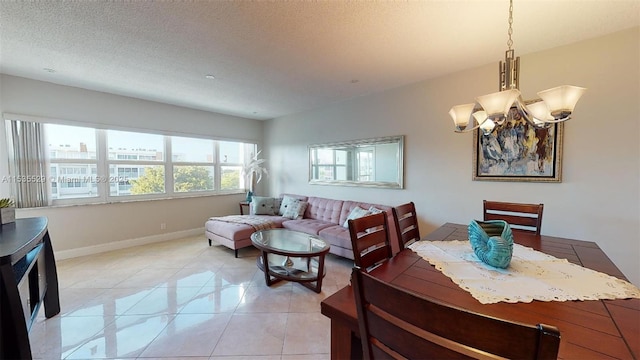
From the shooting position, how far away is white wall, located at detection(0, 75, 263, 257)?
3240 mm

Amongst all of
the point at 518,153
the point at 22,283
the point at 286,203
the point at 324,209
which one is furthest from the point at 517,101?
the point at 286,203

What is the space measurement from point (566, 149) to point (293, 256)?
2.86 m

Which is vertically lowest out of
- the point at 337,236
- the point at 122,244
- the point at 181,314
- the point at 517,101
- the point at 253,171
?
the point at 181,314

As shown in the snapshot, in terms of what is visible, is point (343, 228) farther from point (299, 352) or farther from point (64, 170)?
point (64, 170)

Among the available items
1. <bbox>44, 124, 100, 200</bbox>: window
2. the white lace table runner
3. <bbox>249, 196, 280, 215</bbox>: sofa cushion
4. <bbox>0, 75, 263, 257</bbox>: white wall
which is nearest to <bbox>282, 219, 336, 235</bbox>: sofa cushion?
<bbox>249, 196, 280, 215</bbox>: sofa cushion

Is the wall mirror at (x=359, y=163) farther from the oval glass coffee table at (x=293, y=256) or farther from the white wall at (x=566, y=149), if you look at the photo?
the oval glass coffee table at (x=293, y=256)

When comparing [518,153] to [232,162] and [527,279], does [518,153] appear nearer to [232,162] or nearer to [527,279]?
[527,279]

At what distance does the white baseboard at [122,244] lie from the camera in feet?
11.5

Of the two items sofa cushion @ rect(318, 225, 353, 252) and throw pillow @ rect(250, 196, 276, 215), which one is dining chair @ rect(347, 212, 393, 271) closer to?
sofa cushion @ rect(318, 225, 353, 252)

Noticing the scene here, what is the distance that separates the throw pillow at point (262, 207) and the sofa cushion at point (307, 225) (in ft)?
2.16

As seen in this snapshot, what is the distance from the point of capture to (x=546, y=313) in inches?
35.8

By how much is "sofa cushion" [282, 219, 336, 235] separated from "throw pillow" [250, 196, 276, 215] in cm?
66

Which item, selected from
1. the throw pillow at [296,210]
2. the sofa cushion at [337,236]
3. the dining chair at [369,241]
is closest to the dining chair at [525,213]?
the dining chair at [369,241]

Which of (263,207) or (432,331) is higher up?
(432,331)
